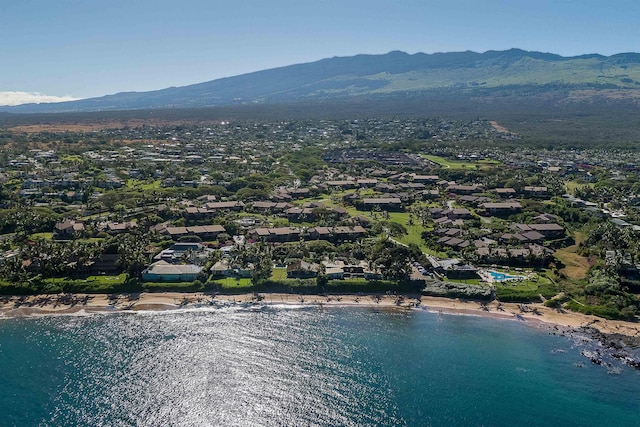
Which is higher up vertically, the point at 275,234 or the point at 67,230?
the point at 67,230

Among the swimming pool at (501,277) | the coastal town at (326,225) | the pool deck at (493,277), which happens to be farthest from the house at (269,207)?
the swimming pool at (501,277)

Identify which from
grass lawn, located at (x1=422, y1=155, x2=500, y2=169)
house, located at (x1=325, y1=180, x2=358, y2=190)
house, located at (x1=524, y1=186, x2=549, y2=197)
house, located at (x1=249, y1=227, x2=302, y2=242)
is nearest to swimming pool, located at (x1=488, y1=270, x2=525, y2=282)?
house, located at (x1=249, y1=227, x2=302, y2=242)

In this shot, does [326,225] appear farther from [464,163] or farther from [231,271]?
[464,163]

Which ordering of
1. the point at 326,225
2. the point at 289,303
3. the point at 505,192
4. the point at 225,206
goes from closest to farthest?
the point at 289,303 → the point at 326,225 → the point at 225,206 → the point at 505,192

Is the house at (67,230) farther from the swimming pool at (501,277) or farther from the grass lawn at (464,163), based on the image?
the grass lawn at (464,163)

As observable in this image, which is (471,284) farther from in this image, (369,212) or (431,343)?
(369,212)

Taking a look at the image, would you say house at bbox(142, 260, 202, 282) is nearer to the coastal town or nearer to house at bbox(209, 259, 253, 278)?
the coastal town

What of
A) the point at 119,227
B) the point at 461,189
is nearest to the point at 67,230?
the point at 119,227
